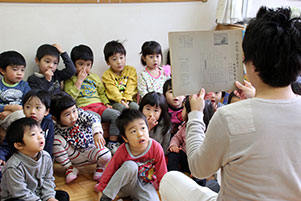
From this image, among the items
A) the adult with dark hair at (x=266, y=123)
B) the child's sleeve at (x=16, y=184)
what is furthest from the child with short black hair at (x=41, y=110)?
the adult with dark hair at (x=266, y=123)

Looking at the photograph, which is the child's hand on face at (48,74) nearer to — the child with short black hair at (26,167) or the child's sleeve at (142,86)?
the child's sleeve at (142,86)

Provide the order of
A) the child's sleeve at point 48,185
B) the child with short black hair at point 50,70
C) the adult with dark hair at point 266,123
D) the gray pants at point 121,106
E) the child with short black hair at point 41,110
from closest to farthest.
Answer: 1. the adult with dark hair at point 266,123
2. the child's sleeve at point 48,185
3. the child with short black hair at point 41,110
4. the child with short black hair at point 50,70
5. the gray pants at point 121,106

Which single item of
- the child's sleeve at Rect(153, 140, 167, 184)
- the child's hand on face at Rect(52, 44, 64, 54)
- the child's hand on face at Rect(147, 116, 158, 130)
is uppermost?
the child's hand on face at Rect(52, 44, 64, 54)

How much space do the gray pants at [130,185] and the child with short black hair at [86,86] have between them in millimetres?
791

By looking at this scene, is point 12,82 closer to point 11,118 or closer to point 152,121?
point 11,118

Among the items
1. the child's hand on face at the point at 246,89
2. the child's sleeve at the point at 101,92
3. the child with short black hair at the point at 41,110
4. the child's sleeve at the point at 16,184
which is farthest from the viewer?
the child's sleeve at the point at 101,92

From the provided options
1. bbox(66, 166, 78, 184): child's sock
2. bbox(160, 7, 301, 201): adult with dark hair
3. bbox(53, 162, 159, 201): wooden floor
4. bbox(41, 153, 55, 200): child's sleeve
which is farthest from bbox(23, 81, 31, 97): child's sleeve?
bbox(160, 7, 301, 201): adult with dark hair

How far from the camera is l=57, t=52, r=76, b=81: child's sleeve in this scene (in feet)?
7.77

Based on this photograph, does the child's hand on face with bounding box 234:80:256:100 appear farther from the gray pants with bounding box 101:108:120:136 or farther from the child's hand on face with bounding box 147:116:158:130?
the gray pants with bounding box 101:108:120:136

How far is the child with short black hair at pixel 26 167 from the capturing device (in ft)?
4.69

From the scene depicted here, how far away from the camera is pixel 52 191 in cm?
154

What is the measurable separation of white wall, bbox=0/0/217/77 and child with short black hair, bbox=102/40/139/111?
0.19m

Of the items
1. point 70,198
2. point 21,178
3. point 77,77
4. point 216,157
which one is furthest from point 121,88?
point 216,157

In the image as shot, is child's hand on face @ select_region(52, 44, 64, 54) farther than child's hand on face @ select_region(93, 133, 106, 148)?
Yes
